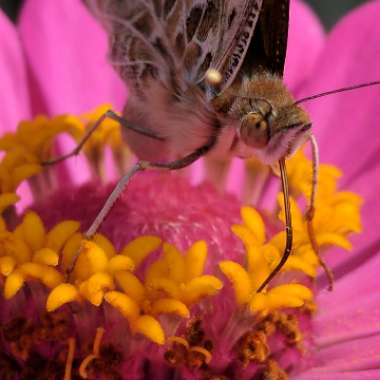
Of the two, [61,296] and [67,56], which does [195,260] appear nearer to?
[61,296]

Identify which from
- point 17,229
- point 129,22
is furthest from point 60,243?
point 129,22

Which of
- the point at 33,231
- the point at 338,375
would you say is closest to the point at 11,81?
the point at 33,231

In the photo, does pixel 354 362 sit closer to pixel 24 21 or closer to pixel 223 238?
pixel 223 238

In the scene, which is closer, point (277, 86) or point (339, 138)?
point (277, 86)

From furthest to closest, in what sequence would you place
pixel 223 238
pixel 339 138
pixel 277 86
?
1. pixel 339 138
2. pixel 223 238
3. pixel 277 86

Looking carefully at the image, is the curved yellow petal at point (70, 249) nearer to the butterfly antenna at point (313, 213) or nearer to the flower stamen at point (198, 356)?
the flower stamen at point (198, 356)

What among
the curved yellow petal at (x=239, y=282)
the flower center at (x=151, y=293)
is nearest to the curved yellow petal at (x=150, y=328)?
the flower center at (x=151, y=293)
